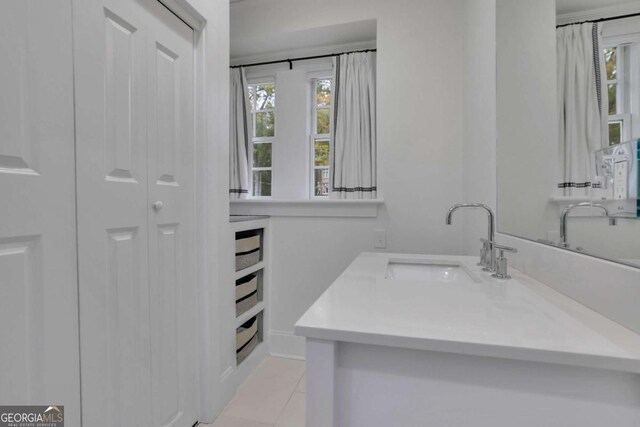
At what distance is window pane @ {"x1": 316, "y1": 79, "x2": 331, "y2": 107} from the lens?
2.29m

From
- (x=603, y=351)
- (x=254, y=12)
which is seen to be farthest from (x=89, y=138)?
(x=254, y=12)

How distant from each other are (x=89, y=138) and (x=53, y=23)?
300 millimetres

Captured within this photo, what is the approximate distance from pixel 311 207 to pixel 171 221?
39.4 inches

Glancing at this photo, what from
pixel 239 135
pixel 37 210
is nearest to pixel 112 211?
pixel 37 210

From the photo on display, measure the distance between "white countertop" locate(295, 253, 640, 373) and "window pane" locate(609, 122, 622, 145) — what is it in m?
0.40

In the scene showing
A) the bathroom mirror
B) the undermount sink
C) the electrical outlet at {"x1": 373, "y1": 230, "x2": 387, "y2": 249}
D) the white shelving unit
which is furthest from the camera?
the electrical outlet at {"x1": 373, "y1": 230, "x2": 387, "y2": 249}

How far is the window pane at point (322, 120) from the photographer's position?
7.54 feet

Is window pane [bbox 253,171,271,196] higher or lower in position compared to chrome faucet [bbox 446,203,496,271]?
higher

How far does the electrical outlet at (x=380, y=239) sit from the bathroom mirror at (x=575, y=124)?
84cm

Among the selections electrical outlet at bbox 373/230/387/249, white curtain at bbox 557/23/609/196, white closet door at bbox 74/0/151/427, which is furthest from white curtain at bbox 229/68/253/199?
white curtain at bbox 557/23/609/196

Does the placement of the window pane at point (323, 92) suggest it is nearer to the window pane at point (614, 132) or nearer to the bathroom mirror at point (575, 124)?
the bathroom mirror at point (575, 124)

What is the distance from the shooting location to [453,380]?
0.58 meters

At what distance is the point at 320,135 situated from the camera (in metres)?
2.30

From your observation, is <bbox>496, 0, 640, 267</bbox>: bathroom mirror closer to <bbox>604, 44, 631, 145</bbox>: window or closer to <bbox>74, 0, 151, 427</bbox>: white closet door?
<bbox>604, 44, 631, 145</bbox>: window
